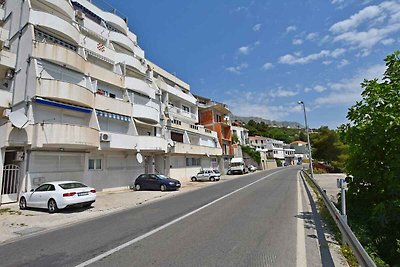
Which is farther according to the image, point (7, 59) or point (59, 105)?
point (59, 105)

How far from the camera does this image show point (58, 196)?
39.5 feet

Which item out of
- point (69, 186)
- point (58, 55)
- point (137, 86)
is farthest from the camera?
point (137, 86)

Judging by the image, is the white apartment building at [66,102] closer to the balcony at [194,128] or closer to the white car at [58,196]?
the white car at [58,196]

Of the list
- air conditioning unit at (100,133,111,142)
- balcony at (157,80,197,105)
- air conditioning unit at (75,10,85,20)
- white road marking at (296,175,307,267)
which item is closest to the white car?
→ air conditioning unit at (100,133,111,142)

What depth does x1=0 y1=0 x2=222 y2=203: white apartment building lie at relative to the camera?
15.8 metres

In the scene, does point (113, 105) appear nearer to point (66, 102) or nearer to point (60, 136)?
point (66, 102)

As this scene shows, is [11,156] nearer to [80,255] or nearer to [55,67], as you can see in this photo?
[55,67]

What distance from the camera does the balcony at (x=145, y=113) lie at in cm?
2445

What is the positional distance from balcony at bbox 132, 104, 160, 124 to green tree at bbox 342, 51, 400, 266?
19.1 metres

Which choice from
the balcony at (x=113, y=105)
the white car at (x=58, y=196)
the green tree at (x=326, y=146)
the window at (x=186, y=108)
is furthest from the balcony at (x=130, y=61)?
the green tree at (x=326, y=146)

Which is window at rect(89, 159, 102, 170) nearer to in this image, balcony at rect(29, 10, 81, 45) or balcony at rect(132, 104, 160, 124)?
balcony at rect(132, 104, 160, 124)

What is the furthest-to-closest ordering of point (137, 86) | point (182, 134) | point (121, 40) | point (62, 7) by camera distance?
point (182, 134) < point (121, 40) < point (137, 86) < point (62, 7)

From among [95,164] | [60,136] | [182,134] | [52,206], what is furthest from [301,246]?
[182,134]

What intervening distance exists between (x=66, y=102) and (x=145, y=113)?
8.12m
